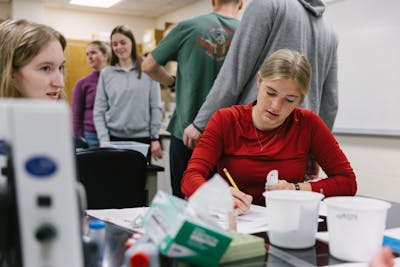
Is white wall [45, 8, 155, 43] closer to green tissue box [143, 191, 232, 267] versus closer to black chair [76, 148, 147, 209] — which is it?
black chair [76, 148, 147, 209]

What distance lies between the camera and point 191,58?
1.99 m

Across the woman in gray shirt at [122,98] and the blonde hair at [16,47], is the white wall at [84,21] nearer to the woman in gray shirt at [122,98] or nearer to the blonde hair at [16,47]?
the woman in gray shirt at [122,98]

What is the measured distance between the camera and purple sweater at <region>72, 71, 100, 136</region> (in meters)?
3.33

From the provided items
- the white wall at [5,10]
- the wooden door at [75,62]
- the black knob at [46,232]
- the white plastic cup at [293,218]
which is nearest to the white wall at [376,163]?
the white plastic cup at [293,218]

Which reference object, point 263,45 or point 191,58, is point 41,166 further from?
point 191,58

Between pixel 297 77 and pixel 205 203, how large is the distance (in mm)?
810

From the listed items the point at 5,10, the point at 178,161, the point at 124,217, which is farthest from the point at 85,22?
the point at 124,217

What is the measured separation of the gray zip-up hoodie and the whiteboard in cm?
142

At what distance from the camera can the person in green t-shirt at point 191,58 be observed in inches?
78.0

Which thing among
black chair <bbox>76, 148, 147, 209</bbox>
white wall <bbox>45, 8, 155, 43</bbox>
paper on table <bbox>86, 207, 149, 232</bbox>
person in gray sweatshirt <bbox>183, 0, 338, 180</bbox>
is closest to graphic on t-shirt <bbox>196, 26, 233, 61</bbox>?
person in gray sweatshirt <bbox>183, 0, 338, 180</bbox>

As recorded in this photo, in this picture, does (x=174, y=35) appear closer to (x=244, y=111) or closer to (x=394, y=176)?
(x=244, y=111)

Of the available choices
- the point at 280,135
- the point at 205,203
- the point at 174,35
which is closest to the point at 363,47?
the point at 174,35

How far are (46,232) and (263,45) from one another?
1.37 m

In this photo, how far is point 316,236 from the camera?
95cm
